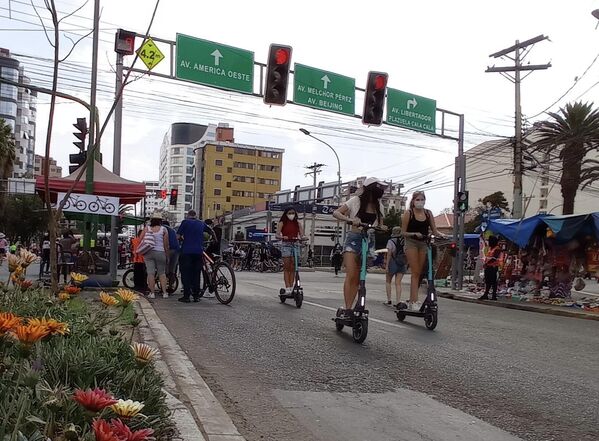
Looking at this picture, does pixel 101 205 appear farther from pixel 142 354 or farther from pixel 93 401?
pixel 93 401

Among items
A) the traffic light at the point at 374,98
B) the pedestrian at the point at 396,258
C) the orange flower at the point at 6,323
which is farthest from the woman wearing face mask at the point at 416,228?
the traffic light at the point at 374,98

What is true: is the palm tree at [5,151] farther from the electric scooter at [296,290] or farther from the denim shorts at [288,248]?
the electric scooter at [296,290]

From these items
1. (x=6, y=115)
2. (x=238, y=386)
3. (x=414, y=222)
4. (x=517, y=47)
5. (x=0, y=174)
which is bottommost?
(x=238, y=386)

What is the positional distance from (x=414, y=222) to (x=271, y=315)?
97.4 inches

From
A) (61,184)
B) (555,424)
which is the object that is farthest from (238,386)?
(61,184)

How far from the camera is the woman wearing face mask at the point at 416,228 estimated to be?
27.2ft

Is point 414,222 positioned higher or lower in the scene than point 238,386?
higher

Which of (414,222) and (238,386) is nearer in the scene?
(238,386)

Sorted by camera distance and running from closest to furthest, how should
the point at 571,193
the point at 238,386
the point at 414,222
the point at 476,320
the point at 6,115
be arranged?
1. the point at 238,386
2. the point at 414,222
3. the point at 476,320
4. the point at 571,193
5. the point at 6,115

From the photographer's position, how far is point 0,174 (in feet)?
118

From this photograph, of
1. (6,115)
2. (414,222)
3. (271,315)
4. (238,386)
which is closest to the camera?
(238,386)

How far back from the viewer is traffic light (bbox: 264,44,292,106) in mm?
16266

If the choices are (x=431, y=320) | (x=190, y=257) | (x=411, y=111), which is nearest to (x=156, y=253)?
(x=190, y=257)

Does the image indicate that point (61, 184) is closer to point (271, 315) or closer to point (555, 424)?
point (271, 315)
